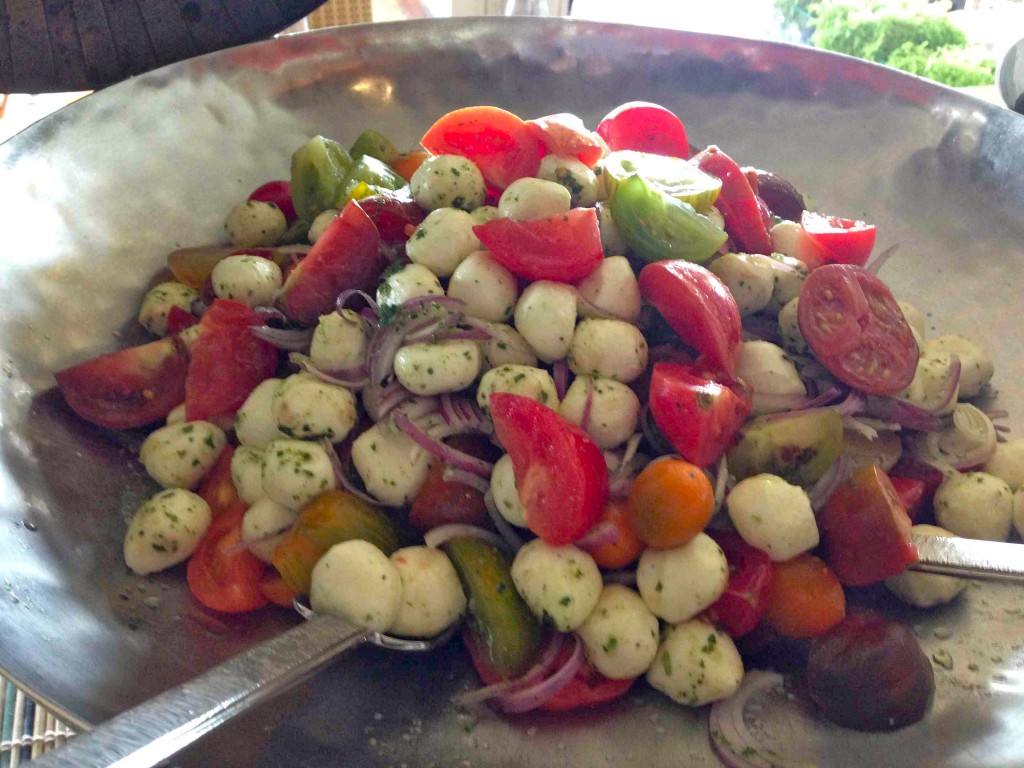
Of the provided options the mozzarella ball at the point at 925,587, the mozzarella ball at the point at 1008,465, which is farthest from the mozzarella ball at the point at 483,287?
the mozzarella ball at the point at 1008,465

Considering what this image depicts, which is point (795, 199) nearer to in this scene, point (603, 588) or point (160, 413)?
point (603, 588)

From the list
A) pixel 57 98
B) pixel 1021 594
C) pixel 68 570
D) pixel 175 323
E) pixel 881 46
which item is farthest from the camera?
pixel 881 46

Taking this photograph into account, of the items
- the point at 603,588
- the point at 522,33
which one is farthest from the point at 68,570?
the point at 522,33

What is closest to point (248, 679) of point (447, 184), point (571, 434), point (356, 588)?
point (356, 588)

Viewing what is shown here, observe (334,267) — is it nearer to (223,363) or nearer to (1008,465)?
(223,363)

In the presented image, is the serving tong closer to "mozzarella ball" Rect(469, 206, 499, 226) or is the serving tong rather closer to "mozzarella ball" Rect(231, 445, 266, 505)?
"mozzarella ball" Rect(231, 445, 266, 505)

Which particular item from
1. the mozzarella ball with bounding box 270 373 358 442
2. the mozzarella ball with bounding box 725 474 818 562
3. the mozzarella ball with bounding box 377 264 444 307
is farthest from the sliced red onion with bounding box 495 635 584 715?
the mozzarella ball with bounding box 377 264 444 307
